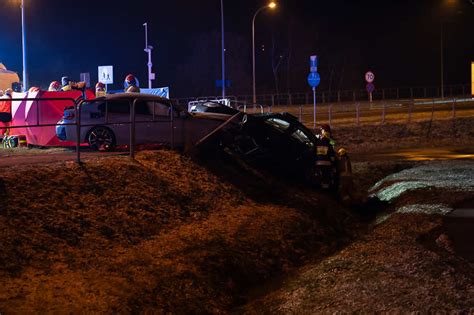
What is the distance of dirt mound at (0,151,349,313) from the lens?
7.28 meters

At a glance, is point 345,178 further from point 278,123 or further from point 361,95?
point 361,95

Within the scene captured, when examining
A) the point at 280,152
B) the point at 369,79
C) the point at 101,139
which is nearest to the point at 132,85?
the point at 101,139

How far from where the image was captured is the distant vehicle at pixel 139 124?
45.7 feet

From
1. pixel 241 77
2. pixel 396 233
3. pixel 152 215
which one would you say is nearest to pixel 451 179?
pixel 396 233

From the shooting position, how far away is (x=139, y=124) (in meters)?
13.9

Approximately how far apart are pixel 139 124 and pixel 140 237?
16.8 feet

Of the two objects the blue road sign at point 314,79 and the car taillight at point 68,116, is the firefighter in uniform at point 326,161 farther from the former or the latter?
the blue road sign at point 314,79

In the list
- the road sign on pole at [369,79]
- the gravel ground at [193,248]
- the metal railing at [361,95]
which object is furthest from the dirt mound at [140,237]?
the metal railing at [361,95]

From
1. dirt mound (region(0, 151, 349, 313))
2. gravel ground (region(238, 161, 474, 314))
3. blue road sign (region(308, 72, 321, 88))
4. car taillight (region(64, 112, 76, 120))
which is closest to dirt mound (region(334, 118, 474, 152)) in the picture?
blue road sign (region(308, 72, 321, 88))

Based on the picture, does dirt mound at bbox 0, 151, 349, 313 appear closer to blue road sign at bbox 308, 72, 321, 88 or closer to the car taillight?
the car taillight

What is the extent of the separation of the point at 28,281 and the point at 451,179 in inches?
475

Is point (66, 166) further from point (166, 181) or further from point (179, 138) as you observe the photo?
point (179, 138)

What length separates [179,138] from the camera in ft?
46.0

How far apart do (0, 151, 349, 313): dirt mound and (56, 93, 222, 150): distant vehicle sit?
1086 mm
